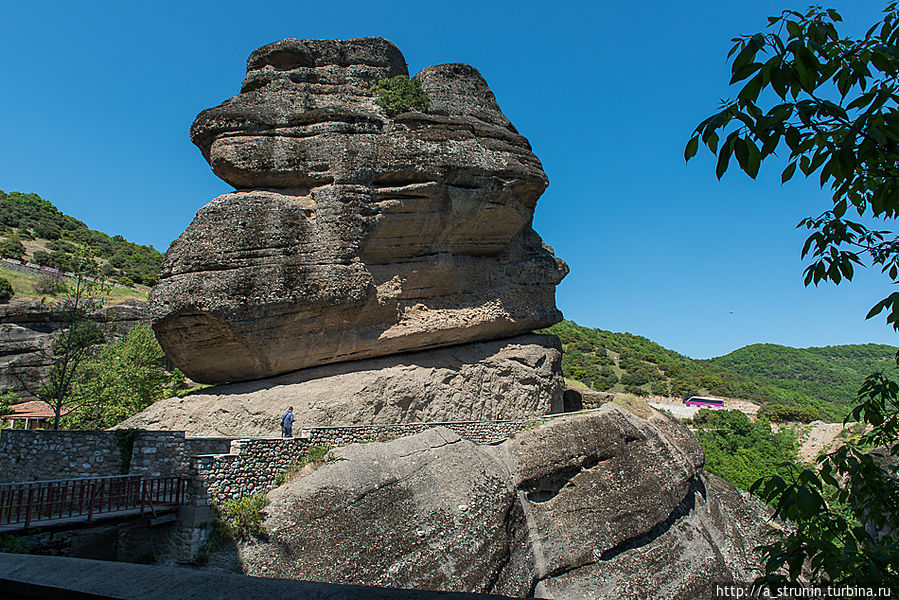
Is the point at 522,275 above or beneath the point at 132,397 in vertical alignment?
above

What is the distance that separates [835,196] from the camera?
2963 millimetres

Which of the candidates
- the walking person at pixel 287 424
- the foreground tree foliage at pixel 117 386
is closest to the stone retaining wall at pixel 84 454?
the walking person at pixel 287 424

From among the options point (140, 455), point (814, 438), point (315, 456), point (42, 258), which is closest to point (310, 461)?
point (315, 456)

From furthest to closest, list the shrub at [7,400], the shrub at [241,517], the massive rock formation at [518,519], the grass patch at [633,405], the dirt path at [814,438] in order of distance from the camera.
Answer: the dirt path at [814,438] < the shrub at [7,400] < the grass patch at [633,405] < the shrub at [241,517] < the massive rock formation at [518,519]

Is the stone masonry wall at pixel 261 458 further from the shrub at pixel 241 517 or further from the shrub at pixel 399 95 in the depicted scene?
the shrub at pixel 399 95

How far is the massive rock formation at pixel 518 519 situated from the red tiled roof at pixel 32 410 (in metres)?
18.1

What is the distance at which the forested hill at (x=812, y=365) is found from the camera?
9988 cm

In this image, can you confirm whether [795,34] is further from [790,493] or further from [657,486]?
[657,486]

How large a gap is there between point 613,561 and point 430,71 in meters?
17.5

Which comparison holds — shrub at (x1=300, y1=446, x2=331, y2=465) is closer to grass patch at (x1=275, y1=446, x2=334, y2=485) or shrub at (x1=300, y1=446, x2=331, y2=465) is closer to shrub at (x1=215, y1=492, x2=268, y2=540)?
grass patch at (x1=275, y1=446, x2=334, y2=485)

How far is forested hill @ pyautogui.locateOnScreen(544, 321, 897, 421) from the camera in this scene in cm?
6569

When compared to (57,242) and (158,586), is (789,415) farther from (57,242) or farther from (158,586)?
(57,242)

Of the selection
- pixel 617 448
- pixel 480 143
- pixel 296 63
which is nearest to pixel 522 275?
pixel 480 143

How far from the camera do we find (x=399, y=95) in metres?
19.1
